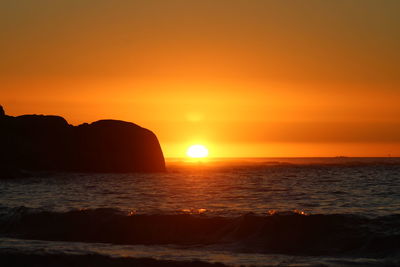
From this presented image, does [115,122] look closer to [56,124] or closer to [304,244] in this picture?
[56,124]

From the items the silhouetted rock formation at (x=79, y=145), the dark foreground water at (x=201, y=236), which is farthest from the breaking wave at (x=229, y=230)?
the silhouetted rock formation at (x=79, y=145)

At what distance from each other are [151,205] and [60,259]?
1586 centimetres

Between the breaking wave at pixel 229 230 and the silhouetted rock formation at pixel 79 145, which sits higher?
the silhouetted rock formation at pixel 79 145

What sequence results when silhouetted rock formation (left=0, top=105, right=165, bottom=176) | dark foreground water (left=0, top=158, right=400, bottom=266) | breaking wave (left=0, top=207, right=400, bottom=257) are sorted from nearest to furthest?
1. dark foreground water (left=0, top=158, right=400, bottom=266)
2. breaking wave (left=0, top=207, right=400, bottom=257)
3. silhouetted rock formation (left=0, top=105, right=165, bottom=176)

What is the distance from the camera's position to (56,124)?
122m

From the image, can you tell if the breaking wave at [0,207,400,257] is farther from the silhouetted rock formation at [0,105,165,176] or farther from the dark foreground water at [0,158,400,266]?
the silhouetted rock formation at [0,105,165,176]

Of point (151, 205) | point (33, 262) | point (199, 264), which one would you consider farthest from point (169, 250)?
point (151, 205)

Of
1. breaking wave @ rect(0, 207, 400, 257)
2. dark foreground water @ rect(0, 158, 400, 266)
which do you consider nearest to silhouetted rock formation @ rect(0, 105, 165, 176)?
dark foreground water @ rect(0, 158, 400, 266)

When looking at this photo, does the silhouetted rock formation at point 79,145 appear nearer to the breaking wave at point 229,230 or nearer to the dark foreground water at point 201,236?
the dark foreground water at point 201,236

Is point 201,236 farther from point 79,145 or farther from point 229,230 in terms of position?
point 79,145

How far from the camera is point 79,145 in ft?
393

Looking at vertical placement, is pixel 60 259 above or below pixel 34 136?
below

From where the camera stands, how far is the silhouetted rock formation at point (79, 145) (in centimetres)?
11244

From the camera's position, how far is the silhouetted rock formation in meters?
112
